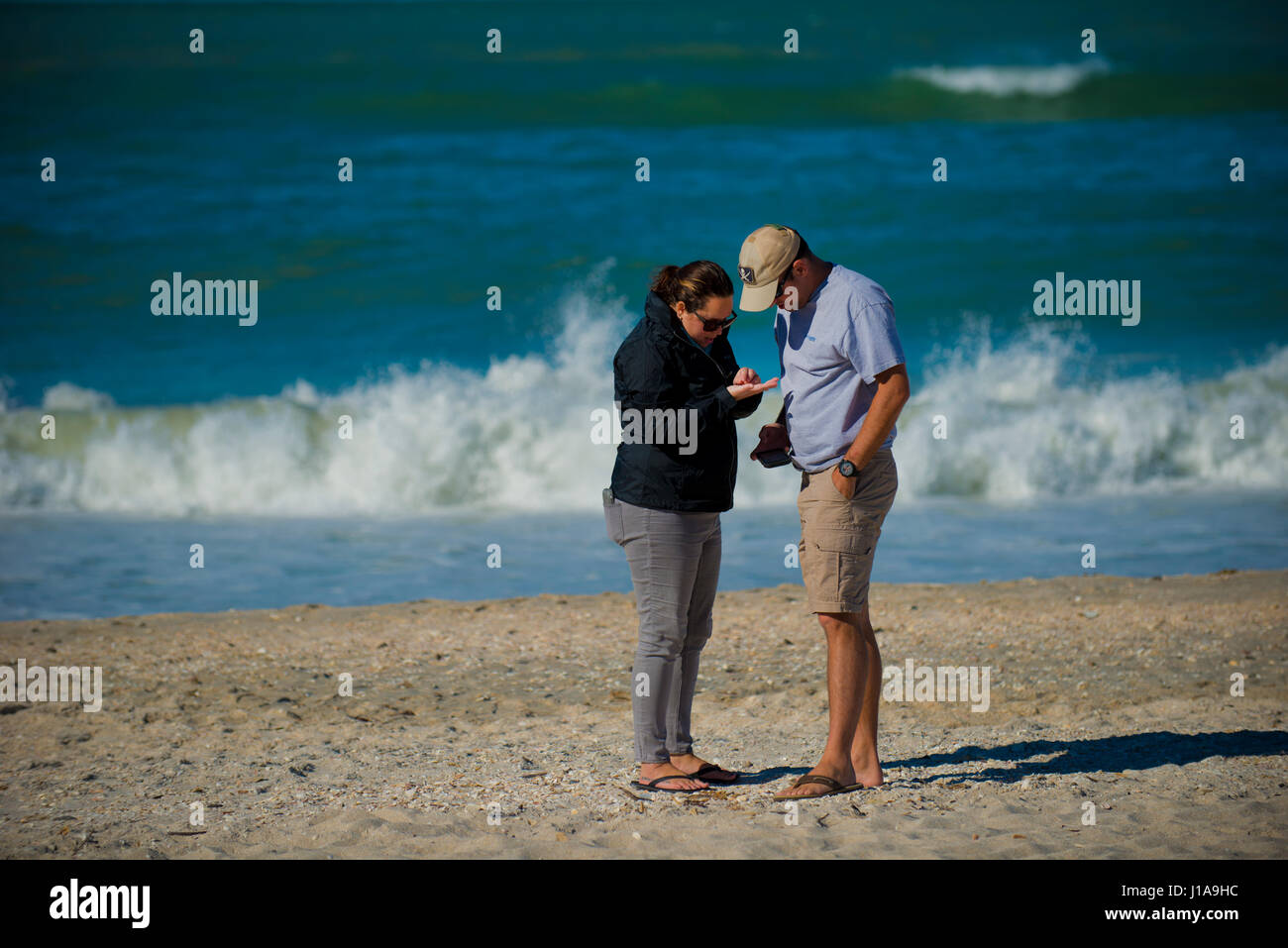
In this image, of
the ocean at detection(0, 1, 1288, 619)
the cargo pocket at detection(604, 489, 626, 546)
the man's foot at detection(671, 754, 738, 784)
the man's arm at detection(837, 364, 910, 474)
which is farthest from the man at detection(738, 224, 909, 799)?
the ocean at detection(0, 1, 1288, 619)

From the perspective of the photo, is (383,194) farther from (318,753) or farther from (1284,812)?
(1284,812)

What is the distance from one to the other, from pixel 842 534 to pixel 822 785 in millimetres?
844

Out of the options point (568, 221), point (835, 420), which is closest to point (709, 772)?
point (835, 420)

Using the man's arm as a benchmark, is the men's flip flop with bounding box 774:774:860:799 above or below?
below

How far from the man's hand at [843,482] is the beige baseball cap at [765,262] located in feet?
1.85

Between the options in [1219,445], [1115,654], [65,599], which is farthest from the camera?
[1219,445]

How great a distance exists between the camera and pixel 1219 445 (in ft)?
53.3

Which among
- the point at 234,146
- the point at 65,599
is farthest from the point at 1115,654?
the point at 234,146

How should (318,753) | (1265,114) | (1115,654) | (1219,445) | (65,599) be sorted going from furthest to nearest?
(1265,114) → (1219,445) → (65,599) → (1115,654) → (318,753)

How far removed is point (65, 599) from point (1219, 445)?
14214 millimetres

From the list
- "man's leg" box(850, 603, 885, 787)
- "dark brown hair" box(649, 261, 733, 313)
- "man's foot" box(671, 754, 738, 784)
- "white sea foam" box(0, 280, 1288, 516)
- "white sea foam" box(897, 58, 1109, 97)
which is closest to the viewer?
"dark brown hair" box(649, 261, 733, 313)

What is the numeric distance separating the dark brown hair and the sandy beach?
1.63m

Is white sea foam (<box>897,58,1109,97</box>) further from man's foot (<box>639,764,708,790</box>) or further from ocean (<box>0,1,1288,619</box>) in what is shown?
man's foot (<box>639,764,708,790</box>)

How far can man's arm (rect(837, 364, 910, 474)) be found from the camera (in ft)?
11.9
